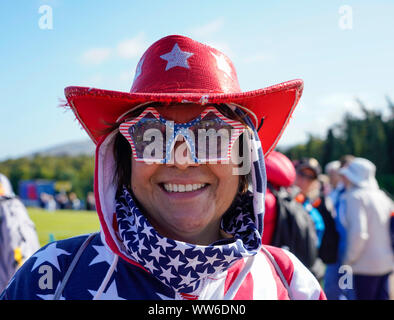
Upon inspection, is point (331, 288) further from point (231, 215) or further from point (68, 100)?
point (68, 100)

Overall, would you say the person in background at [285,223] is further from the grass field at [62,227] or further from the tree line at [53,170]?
the tree line at [53,170]

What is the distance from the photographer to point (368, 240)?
4.43 metres

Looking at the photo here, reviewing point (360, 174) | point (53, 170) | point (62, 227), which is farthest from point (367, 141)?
point (53, 170)

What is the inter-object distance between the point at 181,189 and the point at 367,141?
3161 cm

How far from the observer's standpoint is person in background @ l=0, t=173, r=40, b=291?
10.2ft

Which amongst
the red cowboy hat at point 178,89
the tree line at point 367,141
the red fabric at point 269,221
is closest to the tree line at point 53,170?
the tree line at point 367,141

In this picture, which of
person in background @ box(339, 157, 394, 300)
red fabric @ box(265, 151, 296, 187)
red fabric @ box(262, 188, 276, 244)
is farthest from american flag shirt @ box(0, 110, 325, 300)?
person in background @ box(339, 157, 394, 300)

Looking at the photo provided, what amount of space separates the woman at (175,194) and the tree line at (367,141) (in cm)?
2626

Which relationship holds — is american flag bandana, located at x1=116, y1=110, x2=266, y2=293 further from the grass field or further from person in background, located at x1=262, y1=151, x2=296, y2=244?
the grass field

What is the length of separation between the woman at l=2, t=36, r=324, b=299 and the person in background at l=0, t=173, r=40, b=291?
184cm

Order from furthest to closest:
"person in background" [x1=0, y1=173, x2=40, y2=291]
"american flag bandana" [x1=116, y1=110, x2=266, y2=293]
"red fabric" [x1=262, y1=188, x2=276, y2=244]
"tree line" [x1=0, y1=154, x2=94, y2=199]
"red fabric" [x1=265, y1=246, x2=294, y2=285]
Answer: "tree line" [x1=0, y1=154, x2=94, y2=199] → "red fabric" [x1=262, y1=188, x2=276, y2=244] → "person in background" [x1=0, y1=173, x2=40, y2=291] → "red fabric" [x1=265, y1=246, x2=294, y2=285] → "american flag bandana" [x1=116, y1=110, x2=266, y2=293]

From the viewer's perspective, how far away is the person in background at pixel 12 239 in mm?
3115
